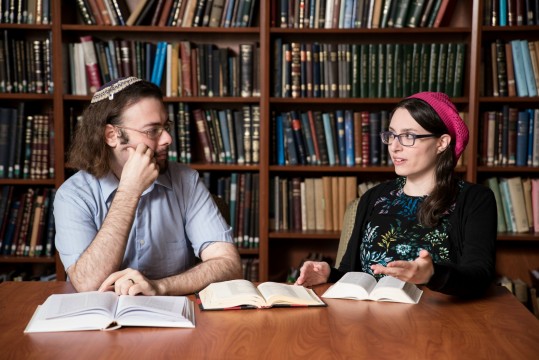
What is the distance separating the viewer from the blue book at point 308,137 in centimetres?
337

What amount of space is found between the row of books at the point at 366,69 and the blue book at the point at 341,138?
0.33 ft

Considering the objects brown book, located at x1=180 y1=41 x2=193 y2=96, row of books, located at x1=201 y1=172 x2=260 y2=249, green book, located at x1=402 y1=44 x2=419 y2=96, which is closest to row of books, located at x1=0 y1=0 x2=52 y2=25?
brown book, located at x1=180 y1=41 x2=193 y2=96

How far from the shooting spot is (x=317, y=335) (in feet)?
4.43

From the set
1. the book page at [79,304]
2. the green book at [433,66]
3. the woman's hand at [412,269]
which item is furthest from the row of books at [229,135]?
the woman's hand at [412,269]

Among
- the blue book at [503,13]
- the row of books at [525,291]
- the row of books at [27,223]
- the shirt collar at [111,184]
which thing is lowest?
the row of books at [525,291]

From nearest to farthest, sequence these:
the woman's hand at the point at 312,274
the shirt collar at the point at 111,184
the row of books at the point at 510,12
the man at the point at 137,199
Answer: the woman's hand at the point at 312,274, the man at the point at 137,199, the shirt collar at the point at 111,184, the row of books at the point at 510,12

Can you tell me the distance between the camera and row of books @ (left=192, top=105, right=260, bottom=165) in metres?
3.38

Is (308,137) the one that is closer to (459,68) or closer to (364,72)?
(364,72)

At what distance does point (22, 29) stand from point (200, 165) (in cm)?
122

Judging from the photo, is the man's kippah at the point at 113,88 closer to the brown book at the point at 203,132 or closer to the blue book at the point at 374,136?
the brown book at the point at 203,132

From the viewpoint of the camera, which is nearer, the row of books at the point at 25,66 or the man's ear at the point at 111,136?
the man's ear at the point at 111,136

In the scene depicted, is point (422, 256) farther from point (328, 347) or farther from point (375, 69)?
point (375, 69)

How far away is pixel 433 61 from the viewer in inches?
130

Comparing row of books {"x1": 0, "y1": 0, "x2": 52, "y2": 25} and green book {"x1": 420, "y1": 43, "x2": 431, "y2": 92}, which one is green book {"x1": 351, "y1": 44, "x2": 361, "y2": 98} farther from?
row of books {"x1": 0, "y1": 0, "x2": 52, "y2": 25}
